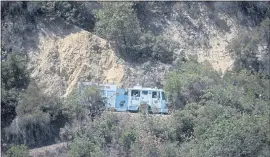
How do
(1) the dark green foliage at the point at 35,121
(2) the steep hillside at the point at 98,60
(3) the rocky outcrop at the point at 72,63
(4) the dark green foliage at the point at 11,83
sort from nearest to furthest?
(1) the dark green foliage at the point at 35,121 < (4) the dark green foliage at the point at 11,83 < (3) the rocky outcrop at the point at 72,63 < (2) the steep hillside at the point at 98,60

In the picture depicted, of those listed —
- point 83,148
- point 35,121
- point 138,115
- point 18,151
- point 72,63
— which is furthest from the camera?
point 72,63

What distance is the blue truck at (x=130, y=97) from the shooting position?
32.2m

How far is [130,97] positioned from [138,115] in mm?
1037

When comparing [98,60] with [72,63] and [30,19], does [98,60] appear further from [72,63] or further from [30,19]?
[30,19]

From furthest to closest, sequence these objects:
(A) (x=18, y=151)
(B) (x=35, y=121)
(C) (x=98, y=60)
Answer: (C) (x=98, y=60)
(B) (x=35, y=121)
(A) (x=18, y=151)

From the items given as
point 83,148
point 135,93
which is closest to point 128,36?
point 135,93

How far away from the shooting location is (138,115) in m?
31.8

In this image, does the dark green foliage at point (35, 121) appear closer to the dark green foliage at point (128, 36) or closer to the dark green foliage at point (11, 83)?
the dark green foliage at point (11, 83)

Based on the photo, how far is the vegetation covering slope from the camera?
98.4 feet

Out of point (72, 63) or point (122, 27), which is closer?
point (72, 63)

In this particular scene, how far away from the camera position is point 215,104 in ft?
104

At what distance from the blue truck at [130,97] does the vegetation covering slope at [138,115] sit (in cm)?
53

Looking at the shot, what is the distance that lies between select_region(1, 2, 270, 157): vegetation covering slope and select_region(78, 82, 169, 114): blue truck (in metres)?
0.53

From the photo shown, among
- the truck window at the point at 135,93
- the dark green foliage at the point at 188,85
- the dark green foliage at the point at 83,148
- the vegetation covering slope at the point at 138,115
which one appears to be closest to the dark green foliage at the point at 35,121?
the vegetation covering slope at the point at 138,115
